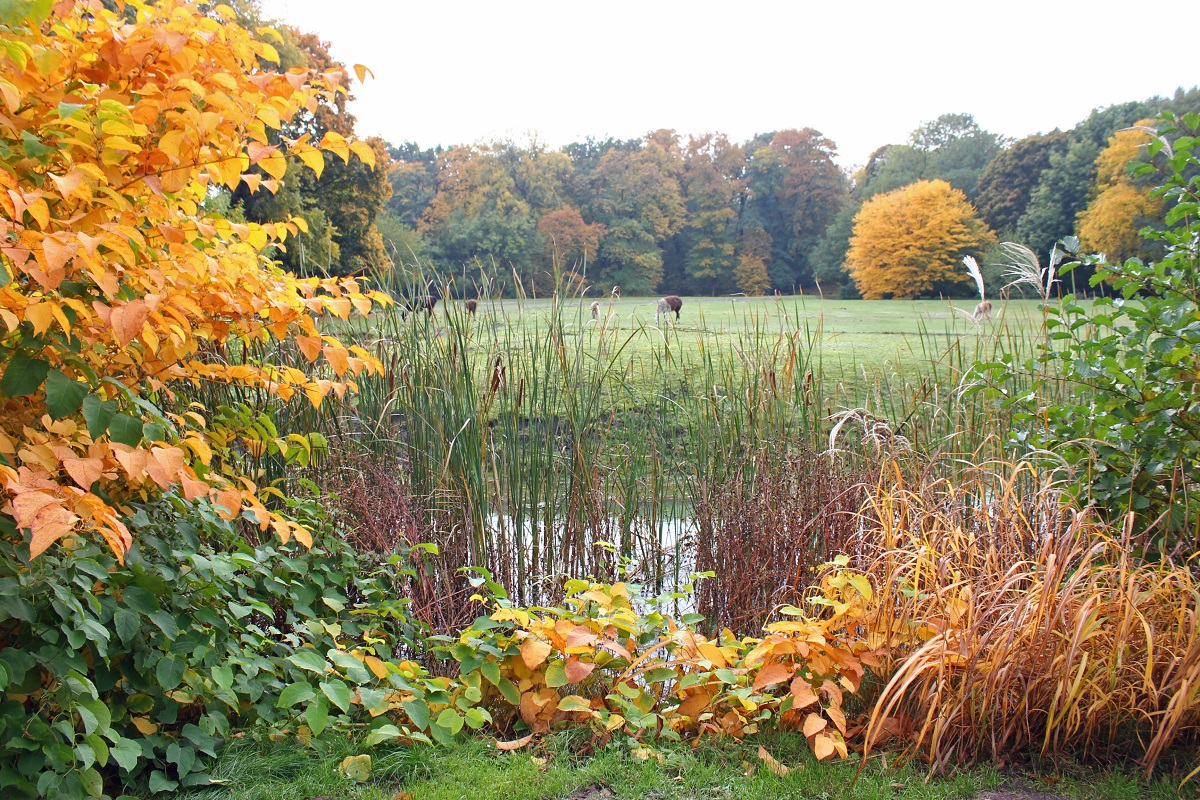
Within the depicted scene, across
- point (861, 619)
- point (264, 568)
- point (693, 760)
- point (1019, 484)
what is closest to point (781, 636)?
point (861, 619)

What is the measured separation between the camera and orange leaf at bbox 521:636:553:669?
1.84m

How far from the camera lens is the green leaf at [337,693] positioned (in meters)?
1.62

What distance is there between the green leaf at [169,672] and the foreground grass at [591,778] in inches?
10.6

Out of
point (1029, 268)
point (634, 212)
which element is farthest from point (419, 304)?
point (634, 212)

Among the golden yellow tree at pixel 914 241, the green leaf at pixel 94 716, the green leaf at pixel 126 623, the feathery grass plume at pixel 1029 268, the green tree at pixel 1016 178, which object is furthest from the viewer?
the green tree at pixel 1016 178

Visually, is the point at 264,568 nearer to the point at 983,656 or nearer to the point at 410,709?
the point at 410,709

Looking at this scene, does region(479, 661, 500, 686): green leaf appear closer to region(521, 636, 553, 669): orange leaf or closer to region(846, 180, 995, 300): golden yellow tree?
region(521, 636, 553, 669): orange leaf

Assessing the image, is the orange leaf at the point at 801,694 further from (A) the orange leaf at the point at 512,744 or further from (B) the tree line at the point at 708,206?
(B) the tree line at the point at 708,206

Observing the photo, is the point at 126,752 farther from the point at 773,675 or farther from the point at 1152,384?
the point at 1152,384

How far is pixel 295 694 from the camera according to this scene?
1.67 meters

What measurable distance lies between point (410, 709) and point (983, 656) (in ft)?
4.35

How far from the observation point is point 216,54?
1.42 meters

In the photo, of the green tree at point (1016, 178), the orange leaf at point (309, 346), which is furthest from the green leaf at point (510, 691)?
the green tree at point (1016, 178)

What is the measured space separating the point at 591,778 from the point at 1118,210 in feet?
53.8
